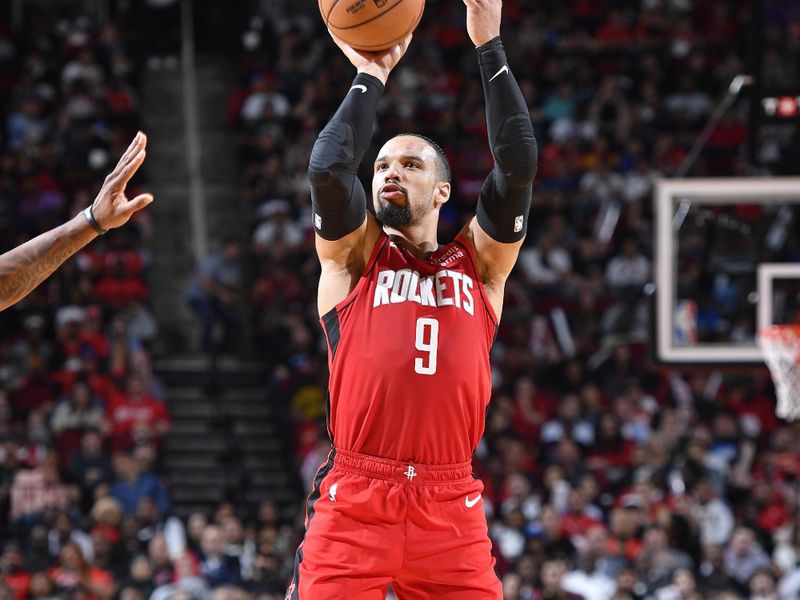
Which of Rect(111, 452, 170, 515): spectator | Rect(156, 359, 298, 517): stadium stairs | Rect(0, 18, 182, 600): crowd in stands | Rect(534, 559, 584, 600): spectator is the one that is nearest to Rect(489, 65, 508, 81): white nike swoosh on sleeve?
Rect(534, 559, 584, 600): spectator

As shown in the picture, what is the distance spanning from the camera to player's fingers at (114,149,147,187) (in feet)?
14.4

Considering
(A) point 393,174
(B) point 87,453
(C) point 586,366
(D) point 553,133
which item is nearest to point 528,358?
(C) point 586,366

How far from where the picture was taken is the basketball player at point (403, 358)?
453 cm

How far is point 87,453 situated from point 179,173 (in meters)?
5.33

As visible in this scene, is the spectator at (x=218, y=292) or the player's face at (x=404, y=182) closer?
the player's face at (x=404, y=182)

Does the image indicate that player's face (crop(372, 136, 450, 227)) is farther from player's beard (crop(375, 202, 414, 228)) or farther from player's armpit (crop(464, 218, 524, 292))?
player's armpit (crop(464, 218, 524, 292))

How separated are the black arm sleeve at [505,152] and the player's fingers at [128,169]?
4.22 ft

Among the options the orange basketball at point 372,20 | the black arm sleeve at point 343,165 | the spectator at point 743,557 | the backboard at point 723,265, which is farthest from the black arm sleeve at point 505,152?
the spectator at point 743,557

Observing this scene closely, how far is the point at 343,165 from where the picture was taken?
4598 mm

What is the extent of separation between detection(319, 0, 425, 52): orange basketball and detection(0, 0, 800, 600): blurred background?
4.62 metres

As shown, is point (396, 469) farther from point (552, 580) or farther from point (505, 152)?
point (552, 580)

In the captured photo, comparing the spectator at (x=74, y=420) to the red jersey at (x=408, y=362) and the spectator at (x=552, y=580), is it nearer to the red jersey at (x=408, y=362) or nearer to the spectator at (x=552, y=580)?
the spectator at (x=552, y=580)

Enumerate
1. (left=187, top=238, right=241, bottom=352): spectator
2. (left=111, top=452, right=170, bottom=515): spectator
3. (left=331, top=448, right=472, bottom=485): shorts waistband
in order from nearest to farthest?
(left=331, top=448, right=472, bottom=485): shorts waistband < (left=111, top=452, right=170, bottom=515): spectator < (left=187, top=238, right=241, bottom=352): spectator

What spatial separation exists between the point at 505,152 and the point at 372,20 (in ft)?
2.42
